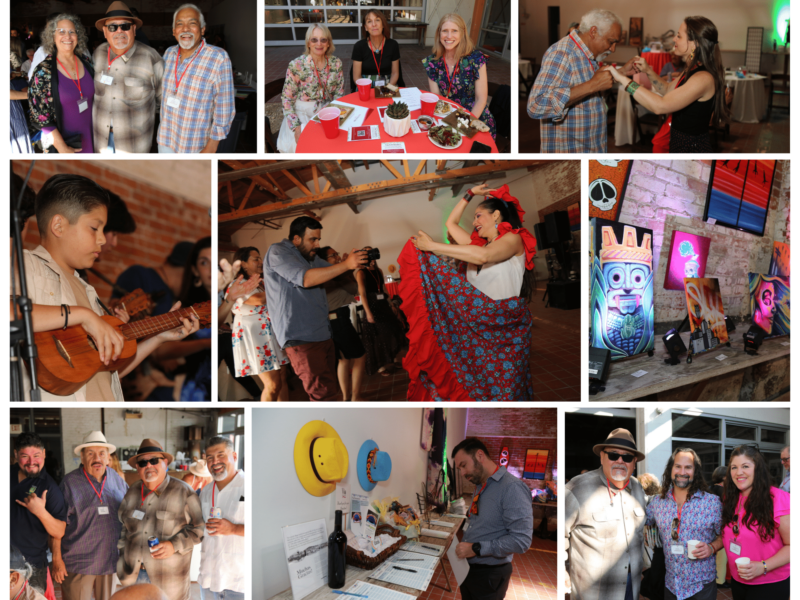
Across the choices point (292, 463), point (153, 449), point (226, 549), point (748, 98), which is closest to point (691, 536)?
point (292, 463)

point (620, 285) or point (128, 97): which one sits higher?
point (128, 97)

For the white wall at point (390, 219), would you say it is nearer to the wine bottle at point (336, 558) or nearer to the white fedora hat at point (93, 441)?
the white fedora hat at point (93, 441)

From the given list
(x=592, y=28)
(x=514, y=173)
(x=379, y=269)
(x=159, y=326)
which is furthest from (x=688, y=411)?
(x=159, y=326)

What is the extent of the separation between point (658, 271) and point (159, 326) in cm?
229

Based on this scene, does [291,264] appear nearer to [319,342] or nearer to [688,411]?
[319,342]

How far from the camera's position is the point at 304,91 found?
9.21ft

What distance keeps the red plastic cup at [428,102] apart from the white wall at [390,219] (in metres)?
0.27

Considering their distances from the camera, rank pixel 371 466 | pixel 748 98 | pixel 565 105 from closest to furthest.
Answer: pixel 748 98 < pixel 565 105 < pixel 371 466

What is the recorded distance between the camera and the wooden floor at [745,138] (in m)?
2.91

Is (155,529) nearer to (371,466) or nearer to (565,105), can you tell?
(371,466)

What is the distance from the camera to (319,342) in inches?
111

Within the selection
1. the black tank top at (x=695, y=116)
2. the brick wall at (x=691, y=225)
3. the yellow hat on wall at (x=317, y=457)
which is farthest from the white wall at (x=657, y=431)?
the yellow hat on wall at (x=317, y=457)

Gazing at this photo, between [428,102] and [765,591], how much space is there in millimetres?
2699

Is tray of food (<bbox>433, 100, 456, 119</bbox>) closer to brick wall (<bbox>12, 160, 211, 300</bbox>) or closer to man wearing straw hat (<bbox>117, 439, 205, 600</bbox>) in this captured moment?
brick wall (<bbox>12, 160, 211, 300</bbox>)
